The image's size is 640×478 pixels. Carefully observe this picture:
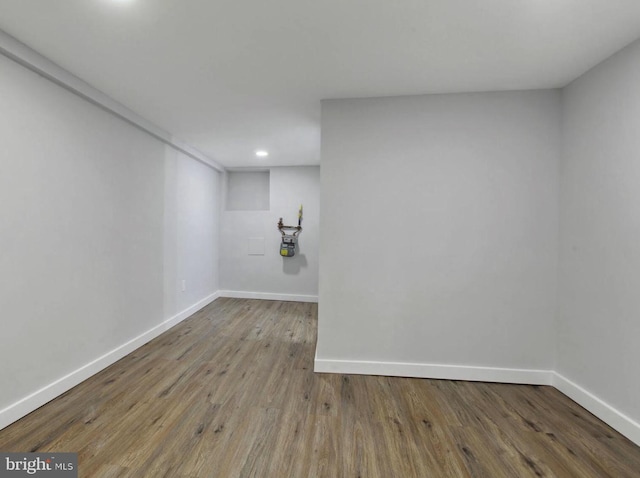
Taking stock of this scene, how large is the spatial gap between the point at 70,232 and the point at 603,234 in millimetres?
3773

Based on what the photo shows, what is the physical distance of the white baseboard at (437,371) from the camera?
2.29 m

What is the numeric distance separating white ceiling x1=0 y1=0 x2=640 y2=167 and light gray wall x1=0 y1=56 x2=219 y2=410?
382mm

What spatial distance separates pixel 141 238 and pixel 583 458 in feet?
12.4

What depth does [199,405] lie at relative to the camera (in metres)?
1.96

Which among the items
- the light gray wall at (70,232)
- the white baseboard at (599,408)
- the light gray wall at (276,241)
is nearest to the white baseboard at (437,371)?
the white baseboard at (599,408)

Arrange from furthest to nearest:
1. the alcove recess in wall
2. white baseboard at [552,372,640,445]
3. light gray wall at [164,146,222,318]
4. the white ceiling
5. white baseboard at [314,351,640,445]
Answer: the alcove recess in wall, light gray wall at [164,146,222,318], white baseboard at [314,351,640,445], white baseboard at [552,372,640,445], the white ceiling

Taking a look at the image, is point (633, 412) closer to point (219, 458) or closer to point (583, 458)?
point (583, 458)

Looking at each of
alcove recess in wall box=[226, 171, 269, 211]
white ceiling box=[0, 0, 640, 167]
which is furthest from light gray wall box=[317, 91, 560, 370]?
alcove recess in wall box=[226, 171, 269, 211]

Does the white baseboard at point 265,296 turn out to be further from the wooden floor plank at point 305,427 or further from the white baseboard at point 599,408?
the white baseboard at point 599,408

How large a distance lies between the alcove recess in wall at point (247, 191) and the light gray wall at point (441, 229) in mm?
2910

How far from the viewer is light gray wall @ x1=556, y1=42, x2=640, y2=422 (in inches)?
66.6

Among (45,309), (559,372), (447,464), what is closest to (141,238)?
(45,309)

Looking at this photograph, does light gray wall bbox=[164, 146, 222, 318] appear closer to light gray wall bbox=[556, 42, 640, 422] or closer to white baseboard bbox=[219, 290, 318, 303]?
white baseboard bbox=[219, 290, 318, 303]

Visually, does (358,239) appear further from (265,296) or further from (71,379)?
(265,296)
